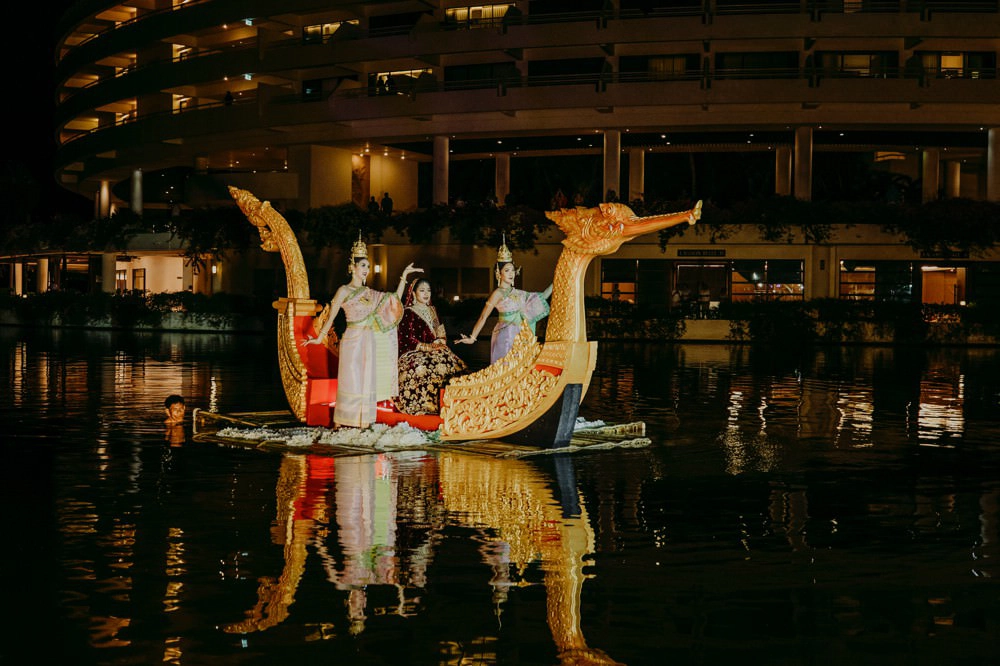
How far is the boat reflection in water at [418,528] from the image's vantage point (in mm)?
6637

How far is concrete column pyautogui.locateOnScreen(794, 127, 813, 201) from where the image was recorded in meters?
46.1

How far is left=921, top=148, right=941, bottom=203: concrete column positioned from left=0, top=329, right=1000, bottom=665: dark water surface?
3774cm

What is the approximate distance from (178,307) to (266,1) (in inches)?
501

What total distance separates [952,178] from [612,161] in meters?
17.3

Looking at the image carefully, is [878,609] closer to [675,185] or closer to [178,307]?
[178,307]

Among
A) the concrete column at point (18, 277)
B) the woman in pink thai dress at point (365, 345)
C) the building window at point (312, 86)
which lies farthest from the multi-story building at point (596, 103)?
the woman in pink thai dress at point (365, 345)

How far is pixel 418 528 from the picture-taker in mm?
8805

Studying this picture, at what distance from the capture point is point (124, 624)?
632 cm

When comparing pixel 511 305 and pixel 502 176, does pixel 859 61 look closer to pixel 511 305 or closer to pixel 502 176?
pixel 502 176

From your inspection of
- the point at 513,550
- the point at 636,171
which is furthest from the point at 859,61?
the point at 513,550

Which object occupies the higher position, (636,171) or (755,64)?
(755,64)

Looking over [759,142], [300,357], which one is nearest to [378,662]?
[300,357]

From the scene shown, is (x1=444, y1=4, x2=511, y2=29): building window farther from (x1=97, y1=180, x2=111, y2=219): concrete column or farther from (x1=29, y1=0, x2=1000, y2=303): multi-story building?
(x1=97, y1=180, x2=111, y2=219): concrete column

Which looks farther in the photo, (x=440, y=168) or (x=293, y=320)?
(x=440, y=168)
